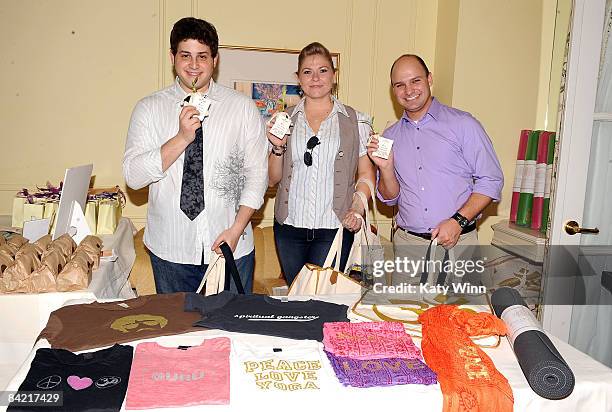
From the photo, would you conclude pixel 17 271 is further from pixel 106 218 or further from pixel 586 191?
pixel 586 191

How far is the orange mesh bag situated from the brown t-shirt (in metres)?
0.74

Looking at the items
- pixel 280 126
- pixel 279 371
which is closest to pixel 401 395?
pixel 279 371

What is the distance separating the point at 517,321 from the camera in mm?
1727

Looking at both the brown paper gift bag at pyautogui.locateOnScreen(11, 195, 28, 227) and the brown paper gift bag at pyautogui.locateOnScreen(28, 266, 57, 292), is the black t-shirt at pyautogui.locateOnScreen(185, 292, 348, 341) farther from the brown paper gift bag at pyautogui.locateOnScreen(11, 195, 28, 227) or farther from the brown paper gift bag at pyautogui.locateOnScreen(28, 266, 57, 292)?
the brown paper gift bag at pyautogui.locateOnScreen(11, 195, 28, 227)

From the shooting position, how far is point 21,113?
4309 millimetres

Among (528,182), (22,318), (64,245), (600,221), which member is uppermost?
(528,182)

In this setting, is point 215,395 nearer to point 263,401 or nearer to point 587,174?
point 263,401

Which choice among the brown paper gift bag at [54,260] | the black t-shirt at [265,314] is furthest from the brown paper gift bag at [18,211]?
the black t-shirt at [265,314]

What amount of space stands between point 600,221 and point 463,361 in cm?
209

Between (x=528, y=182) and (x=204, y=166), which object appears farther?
(x=528, y=182)

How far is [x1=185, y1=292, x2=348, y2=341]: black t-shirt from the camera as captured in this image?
1.77 meters

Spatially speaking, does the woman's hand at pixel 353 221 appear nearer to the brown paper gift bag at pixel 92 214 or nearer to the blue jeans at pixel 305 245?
the blue jeans at pixel 305 245

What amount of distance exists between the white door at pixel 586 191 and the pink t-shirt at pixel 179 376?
7.22 ft

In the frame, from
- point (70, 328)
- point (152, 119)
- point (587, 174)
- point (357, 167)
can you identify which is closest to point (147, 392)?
point (70, 328)
